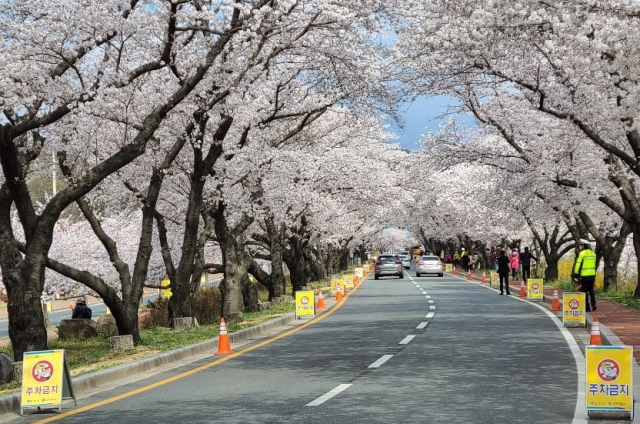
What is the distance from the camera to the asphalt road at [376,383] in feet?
30.4

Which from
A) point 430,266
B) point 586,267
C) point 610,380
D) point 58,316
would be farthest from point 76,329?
point 430,266

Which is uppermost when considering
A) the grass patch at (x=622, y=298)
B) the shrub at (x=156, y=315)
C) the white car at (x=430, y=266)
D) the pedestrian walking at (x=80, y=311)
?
the white car at (x=430, y=266)

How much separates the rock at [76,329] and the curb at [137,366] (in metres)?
10.6

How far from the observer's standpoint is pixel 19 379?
13.4 m

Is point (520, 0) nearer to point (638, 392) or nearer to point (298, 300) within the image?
point (638, 392)

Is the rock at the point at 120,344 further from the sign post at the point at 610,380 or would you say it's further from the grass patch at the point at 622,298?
the grass patch at the point at 622,298

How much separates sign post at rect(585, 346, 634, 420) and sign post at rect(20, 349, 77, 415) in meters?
5.67

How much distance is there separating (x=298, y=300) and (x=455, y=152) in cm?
1060

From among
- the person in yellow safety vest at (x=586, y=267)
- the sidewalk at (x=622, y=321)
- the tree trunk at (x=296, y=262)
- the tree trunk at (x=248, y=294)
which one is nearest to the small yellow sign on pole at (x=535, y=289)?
the sidewalk at (x=622, y=321)

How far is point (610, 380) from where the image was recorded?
896cm

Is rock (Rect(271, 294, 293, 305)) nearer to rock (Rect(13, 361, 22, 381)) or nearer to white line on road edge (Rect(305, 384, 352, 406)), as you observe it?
rock (Rect(13, 361, 22, 381))

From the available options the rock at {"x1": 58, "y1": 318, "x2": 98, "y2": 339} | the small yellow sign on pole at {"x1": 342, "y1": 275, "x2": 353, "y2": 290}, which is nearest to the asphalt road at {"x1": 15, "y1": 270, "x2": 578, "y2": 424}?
the rock at {"x1": 58, "y1": 318, "x2": 98, "y2": 339}

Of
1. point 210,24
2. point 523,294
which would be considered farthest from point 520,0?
point 523,294

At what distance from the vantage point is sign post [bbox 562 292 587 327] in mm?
20031
